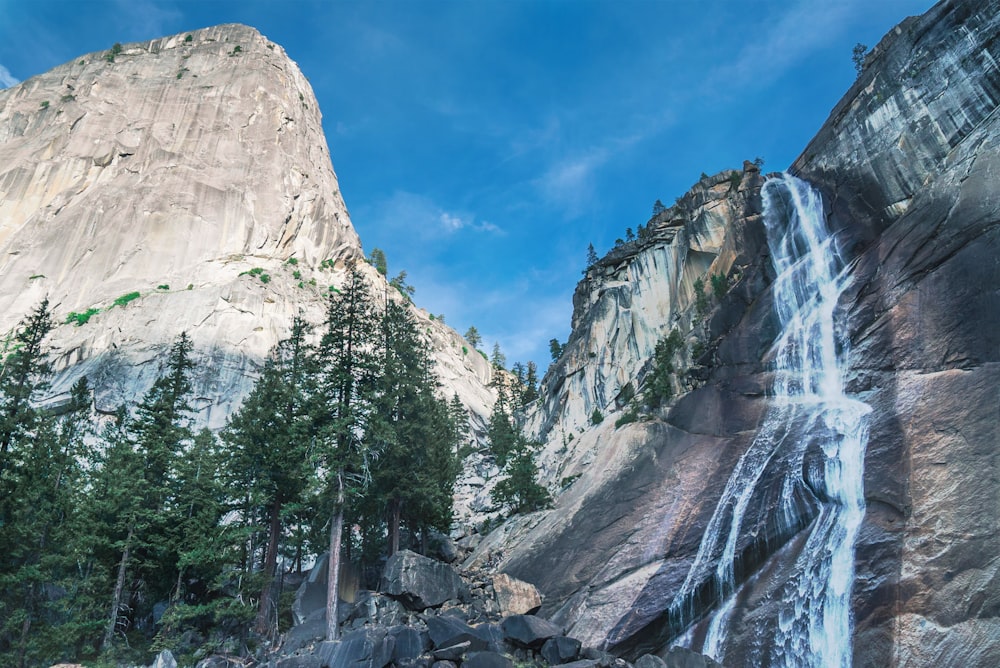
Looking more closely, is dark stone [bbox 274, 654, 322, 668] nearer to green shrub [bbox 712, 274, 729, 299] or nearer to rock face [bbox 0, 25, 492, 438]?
green shrub [bbox 712, 274, 729, 299]

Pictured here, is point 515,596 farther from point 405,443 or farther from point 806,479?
point 806,479

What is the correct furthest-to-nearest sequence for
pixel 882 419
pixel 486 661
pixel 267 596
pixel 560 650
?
1. pixel 267 596
2. pixel 882 419
3. pixel 560 650
4. pixel 486 661

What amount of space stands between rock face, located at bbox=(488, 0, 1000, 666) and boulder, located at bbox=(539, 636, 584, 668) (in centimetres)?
309

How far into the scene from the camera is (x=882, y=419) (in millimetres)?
21109

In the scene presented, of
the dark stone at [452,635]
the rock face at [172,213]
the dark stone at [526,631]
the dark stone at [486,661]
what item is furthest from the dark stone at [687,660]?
the rock face at [172,213]

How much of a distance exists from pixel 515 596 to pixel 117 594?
16.0 m

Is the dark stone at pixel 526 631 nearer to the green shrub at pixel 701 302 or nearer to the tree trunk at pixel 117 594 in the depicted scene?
the tree trunk at pixel 117 594

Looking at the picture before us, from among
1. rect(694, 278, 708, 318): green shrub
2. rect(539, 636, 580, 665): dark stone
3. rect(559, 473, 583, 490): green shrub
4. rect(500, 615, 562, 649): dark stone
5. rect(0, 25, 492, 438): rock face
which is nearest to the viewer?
rect(539, 636, 580, 665): dark stone

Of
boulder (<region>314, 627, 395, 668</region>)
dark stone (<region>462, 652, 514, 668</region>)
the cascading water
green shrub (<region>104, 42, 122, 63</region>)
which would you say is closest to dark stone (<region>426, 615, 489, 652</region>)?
dark stone (<region>462, 652, 514, 668</region>)

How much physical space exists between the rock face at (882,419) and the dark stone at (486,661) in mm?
5723

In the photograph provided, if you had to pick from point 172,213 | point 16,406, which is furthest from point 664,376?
point 172,213

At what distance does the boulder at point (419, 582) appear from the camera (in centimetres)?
2273

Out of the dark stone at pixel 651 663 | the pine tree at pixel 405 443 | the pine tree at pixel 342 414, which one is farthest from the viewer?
the pine tree at pixel 405 443

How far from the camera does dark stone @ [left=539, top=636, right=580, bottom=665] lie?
17.7 m
